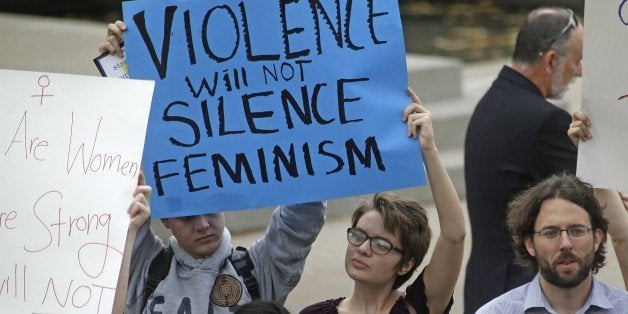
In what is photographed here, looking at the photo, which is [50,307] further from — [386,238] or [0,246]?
[386,238]

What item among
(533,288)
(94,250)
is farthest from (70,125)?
(533,288)

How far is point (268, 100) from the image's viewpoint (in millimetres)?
4977

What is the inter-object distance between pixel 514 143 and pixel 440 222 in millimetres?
1330

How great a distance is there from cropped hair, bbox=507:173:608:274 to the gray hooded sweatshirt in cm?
72

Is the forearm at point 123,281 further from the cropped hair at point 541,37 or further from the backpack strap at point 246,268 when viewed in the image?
the cropped hair at point 541,37

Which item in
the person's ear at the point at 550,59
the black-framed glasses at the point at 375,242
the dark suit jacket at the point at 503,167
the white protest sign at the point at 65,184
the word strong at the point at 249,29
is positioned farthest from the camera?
the person's ear at the point at 550,59

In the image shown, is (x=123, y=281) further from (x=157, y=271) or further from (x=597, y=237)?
(x=597, y=237)

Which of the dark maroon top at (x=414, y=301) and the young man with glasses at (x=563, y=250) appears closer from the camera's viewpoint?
the young man with glasses at (x=563, y=250)

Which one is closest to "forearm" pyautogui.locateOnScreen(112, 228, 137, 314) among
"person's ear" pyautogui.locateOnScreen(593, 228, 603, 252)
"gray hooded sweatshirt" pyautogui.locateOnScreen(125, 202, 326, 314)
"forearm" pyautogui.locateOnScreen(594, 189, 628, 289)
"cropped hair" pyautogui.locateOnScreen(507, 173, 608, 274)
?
"gray hooded sweatshirt" pyautogui.locateOnScreen(125, 202, 326, 314)

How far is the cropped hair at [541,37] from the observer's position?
6.38m

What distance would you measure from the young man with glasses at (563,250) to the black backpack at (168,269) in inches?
31.8

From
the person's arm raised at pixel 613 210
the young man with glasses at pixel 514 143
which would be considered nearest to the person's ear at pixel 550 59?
the young man with glasses at pixel 514 143

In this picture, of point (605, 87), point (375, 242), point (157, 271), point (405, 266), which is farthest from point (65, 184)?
point (605, 87)

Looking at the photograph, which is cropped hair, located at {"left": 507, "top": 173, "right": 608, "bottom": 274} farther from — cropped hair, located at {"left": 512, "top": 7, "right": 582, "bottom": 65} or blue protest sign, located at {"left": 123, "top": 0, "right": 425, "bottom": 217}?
cropped hair, located at {"left": 512, "top": 7, "right": 582, "bottom": 65}
